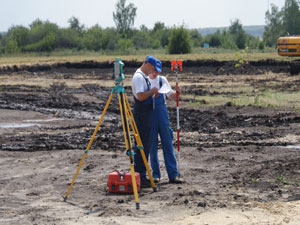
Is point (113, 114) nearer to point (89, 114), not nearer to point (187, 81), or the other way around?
point (89, 114)

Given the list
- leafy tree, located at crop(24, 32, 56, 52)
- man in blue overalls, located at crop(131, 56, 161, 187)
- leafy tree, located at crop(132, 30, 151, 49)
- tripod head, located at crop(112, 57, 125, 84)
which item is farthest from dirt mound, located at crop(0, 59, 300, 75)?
leafy tree, located at crop(132, 30, 151, 49)

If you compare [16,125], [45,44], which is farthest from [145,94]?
[45,44]

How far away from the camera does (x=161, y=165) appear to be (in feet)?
35.4

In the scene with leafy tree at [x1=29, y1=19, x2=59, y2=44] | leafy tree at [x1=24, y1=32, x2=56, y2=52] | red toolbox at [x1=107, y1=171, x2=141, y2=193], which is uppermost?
leafy tree at [x1=29, y1=19, x2=59, y2=44]

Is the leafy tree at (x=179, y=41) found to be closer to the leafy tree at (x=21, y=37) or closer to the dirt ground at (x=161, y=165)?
the leafy tree at (x=21, y=37)

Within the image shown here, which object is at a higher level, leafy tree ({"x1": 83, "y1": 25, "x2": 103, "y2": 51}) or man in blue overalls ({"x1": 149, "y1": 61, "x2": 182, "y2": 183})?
leafy tree ({"x1": 83, "y1": 25, "x2": 103, "y2": 51})

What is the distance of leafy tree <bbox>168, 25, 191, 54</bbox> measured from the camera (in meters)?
54.9

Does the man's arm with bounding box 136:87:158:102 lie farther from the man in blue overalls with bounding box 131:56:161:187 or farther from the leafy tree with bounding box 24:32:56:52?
the leafy tree with bounding box 24:32:56:52

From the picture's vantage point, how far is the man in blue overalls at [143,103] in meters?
8.52

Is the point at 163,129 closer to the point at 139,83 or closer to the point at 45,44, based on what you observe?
the point at 139,83

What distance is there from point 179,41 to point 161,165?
148ft

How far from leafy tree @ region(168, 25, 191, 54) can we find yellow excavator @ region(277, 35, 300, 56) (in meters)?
18.2

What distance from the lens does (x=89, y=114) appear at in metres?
19.8

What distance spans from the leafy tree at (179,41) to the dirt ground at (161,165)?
31444mm
